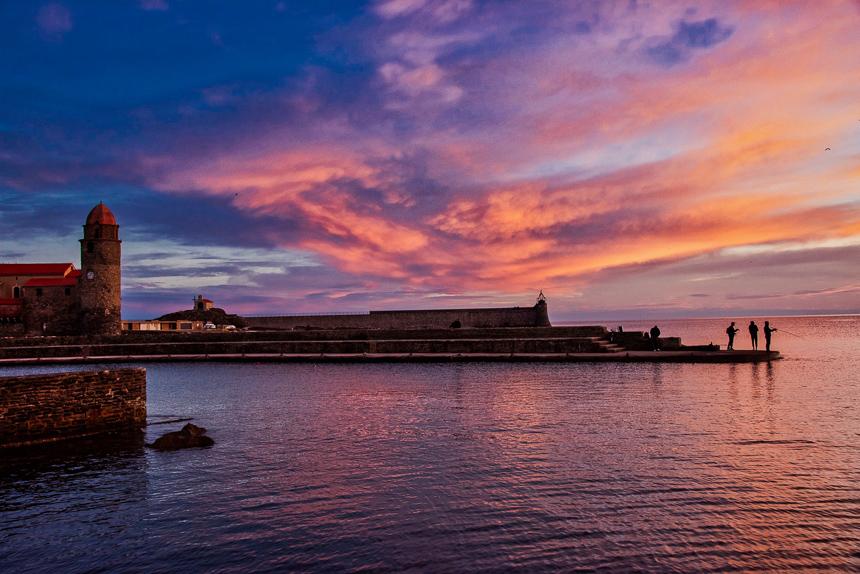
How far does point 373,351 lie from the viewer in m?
36.7

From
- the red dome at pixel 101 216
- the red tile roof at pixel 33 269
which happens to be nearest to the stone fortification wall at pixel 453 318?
the red dome at pixel 101 216

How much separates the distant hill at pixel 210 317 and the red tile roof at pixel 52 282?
13599 millimetres

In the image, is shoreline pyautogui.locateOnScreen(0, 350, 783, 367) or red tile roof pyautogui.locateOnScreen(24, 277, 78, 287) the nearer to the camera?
shoreline pyautogui.locateOnScreen(0, 350, 783, 367)

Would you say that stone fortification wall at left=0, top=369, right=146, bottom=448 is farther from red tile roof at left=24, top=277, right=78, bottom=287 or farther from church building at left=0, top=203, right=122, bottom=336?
red tile roof at left=24, top=277, right=78, bottom=287

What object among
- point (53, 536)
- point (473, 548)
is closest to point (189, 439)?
point (53, 536)

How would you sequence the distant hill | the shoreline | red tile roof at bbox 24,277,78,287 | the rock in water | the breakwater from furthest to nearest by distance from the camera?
1. the distant hill
2. red tile roof at bbox 24,277,78,287
3. the breakwater
4. the shoreline
5. the rock in water

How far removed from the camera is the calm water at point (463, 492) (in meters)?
6.47

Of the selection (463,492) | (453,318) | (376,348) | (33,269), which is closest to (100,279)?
(33,269)

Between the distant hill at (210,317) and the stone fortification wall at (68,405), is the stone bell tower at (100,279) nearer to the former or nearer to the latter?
the distant hill at (210,317)

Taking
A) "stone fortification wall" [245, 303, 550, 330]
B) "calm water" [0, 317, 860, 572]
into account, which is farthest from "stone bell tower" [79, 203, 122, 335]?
"calm water" [0, 317, 860, 572]

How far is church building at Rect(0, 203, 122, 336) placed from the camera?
2019 inches

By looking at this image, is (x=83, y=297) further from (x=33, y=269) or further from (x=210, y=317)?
(x=210, y=317)

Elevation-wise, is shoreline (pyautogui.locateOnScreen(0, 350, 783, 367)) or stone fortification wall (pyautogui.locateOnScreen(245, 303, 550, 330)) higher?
stone fortification wall (pyautogui.locateOnScreen(245, 303, 550, 330))

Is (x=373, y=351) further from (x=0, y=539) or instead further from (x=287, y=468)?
(x=0, y=539)
